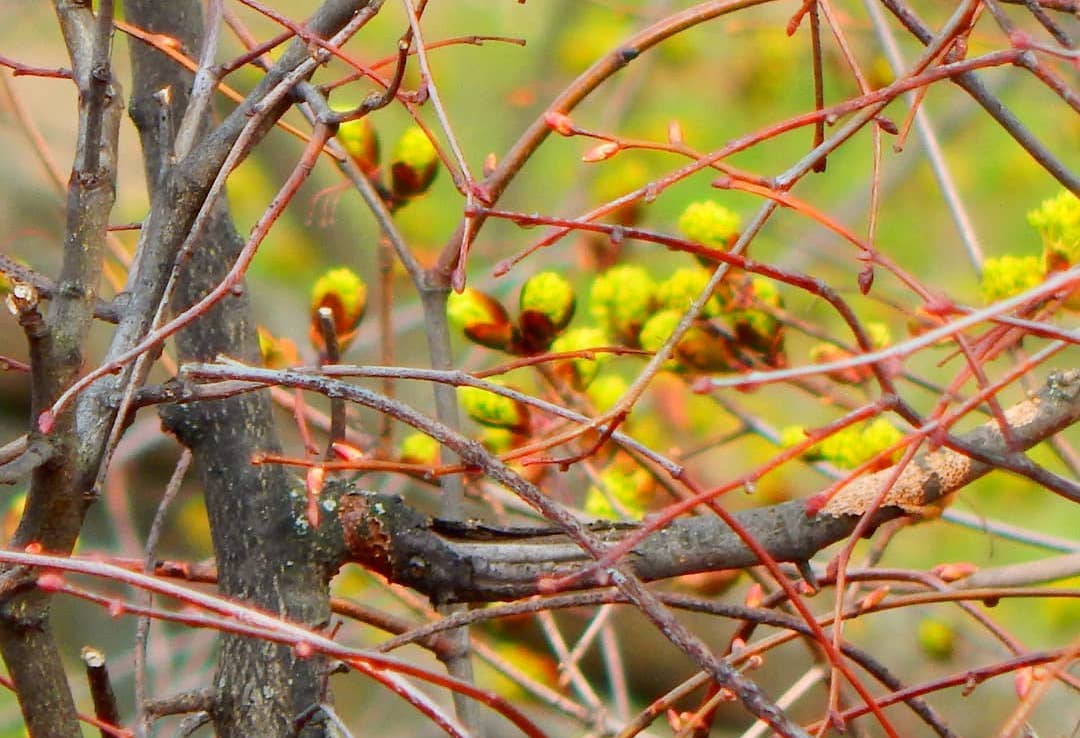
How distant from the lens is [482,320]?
2.58 ft

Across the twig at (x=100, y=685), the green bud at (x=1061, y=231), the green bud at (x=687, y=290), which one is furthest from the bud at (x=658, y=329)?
the twig at (x=100, y=685)

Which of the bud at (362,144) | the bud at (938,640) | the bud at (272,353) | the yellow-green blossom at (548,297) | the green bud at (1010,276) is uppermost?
the bud at (362,144)

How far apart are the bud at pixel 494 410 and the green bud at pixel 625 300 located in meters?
0.10

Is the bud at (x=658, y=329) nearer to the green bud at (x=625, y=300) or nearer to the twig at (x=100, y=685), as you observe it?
the green bud at (x=625, y=300)

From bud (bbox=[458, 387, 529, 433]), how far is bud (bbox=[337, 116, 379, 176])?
17cm

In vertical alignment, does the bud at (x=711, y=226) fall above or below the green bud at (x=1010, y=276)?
above

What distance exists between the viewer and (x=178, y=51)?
634 mm

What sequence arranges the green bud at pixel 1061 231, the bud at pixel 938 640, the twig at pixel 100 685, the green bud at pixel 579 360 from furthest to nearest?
the bud at pixel 938 640 → the green bud at pixel 579 360 → the green bud at pixel 1061 231 → the twig at pixel 100 685

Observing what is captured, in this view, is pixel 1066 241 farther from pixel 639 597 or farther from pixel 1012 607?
pixel 1012 607

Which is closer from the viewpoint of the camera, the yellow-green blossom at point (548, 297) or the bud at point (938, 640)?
the yellow-green blossom at point (548, 297)

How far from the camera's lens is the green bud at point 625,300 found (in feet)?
2.77

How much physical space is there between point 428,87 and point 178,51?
0.75 feet

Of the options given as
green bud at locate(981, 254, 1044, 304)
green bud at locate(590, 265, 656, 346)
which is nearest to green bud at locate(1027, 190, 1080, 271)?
green bud at locate(981, 254, 1044, 304)

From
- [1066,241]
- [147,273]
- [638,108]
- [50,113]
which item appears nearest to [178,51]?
[147,273]
